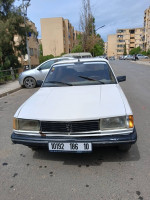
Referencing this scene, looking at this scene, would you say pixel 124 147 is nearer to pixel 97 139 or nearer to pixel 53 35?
pixel 97 139

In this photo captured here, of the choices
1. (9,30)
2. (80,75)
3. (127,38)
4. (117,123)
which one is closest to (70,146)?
(117,123)

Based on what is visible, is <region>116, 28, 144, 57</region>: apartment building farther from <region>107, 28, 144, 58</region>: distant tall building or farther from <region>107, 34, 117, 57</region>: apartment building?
<region>107, 34, 117, 57</region>: apartment building

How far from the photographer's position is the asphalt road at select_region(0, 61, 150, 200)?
91.3 inches

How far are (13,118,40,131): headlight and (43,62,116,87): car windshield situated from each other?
4.32ft

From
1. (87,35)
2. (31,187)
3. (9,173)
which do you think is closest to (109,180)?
(31,187)

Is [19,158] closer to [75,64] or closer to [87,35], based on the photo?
[75,64]

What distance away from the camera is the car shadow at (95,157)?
117 inches

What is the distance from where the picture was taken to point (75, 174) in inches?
106

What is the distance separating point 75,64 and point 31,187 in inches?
112

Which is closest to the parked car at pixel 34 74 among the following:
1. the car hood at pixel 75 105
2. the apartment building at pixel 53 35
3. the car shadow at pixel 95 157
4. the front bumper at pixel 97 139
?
the car hood at pixel 75 105

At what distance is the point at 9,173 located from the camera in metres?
2.80

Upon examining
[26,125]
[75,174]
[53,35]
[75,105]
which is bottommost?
[75,174]

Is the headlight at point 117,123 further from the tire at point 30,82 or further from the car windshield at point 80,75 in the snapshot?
the tire at point 30,82

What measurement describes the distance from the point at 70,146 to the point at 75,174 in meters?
0.44
